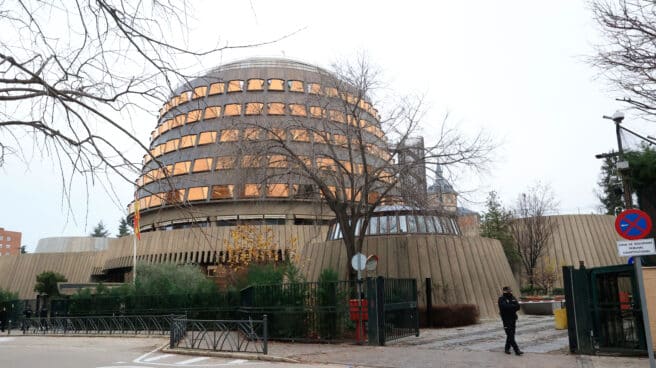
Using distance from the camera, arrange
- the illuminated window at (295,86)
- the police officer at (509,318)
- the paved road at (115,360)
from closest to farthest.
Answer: the police officer at (509,318) < the paved road at (115,360) < the illuminated window at (295,86)

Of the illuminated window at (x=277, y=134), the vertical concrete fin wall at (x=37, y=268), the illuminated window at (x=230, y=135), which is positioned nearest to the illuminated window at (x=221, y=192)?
the vertical concrete fin wall at (x=37, y=268)

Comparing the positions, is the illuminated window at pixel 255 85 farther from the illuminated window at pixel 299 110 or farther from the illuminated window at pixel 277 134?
the illuminated window at pixel 277 134

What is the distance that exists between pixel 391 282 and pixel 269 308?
4026mm

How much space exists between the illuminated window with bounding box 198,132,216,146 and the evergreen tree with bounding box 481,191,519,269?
95.0 feet

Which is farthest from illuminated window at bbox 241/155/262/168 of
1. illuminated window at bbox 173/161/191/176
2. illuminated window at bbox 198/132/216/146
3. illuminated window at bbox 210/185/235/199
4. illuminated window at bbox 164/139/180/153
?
illuminated window at bbox 164/139/180/153

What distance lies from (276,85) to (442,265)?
135 feet

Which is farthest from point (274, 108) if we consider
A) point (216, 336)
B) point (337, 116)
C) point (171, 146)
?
point (216, 336)

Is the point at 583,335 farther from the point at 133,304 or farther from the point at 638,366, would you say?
the point at 133,304

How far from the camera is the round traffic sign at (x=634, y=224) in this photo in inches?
346

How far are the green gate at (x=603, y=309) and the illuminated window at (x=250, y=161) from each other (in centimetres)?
1091

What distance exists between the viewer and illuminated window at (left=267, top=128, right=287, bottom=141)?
64.0 feet

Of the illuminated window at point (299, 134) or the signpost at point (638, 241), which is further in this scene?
the illuminated window at point (299, 134)

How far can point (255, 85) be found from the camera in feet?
195

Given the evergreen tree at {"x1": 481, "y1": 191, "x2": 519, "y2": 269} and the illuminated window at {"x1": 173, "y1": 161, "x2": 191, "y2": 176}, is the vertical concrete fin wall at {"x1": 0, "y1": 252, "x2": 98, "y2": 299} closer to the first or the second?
the illuminated window at {"x1": 173, "y1": 161, "x2": 191, "y2": 176}
